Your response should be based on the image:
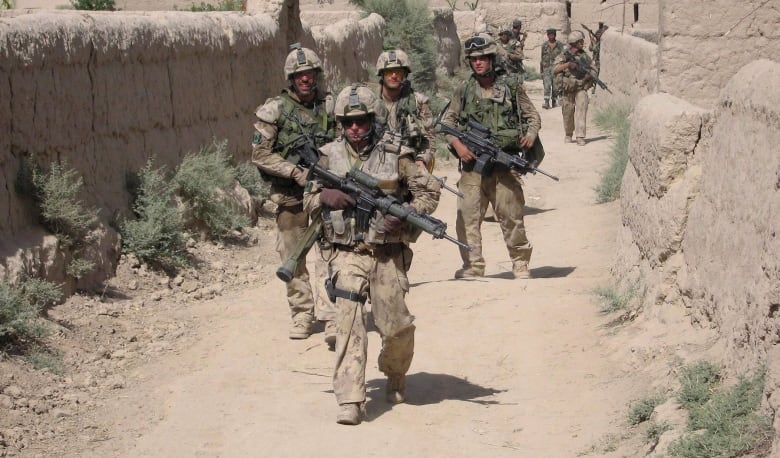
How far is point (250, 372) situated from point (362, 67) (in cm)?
1020

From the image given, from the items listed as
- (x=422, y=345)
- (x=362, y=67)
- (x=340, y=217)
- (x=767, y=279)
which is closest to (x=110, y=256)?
(x=422, y=345)

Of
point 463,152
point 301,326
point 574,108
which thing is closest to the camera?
point 301,326

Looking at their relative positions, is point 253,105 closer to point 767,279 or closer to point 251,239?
point 251,239

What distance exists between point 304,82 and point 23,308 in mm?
2230

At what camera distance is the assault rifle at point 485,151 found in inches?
365

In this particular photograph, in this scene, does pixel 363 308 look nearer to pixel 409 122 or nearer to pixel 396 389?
pixel 396 389

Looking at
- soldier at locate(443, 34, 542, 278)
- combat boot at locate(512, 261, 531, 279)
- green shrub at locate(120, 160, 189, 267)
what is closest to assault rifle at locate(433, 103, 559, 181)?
soldier at locate(443, 34, 542, 278)

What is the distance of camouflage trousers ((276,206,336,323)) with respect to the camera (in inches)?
301

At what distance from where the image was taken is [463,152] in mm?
9258

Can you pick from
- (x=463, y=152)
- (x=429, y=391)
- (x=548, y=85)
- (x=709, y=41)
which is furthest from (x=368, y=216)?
(x=548, y=85)

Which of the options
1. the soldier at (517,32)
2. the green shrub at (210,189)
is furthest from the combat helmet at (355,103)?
the soldier at (517,32)

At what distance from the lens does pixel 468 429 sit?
610cm

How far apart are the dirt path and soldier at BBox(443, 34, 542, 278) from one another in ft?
1.41

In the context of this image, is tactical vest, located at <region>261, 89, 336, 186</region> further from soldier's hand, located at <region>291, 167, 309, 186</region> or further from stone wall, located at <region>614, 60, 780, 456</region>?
stone wall, located at <region>614, 60, 780, 456</region>
